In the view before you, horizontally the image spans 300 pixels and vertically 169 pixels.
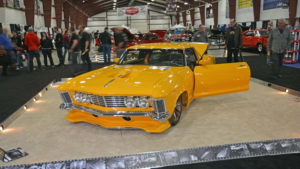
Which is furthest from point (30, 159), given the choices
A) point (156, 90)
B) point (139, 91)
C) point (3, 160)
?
point (156, 90)

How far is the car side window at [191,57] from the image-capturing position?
4.13 m

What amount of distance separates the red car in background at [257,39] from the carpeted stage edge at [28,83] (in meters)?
4.88

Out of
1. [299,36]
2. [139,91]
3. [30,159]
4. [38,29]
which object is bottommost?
[30,159]

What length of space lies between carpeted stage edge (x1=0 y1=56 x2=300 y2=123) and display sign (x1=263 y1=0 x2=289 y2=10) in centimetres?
1073

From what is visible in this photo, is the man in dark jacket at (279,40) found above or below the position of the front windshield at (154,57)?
above

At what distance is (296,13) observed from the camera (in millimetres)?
15516

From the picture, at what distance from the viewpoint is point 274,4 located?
57.2 ft

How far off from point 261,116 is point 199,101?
1.29m

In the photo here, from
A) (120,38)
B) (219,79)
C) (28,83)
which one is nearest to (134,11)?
(120,38)

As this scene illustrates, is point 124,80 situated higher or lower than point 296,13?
lower

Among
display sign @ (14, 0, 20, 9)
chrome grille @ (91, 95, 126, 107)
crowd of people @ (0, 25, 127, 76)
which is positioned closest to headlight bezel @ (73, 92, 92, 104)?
chrome grille @ (91, 95, 126, 107)

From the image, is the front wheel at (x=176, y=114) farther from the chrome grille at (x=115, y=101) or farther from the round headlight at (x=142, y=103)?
the chrome grille at (x=115, y=101)

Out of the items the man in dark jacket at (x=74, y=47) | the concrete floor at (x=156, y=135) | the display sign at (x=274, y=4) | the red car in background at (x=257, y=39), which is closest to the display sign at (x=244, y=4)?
the display sign at (x=274, y=4)

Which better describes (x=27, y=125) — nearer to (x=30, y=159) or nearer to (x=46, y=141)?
(x=46, y=141)
